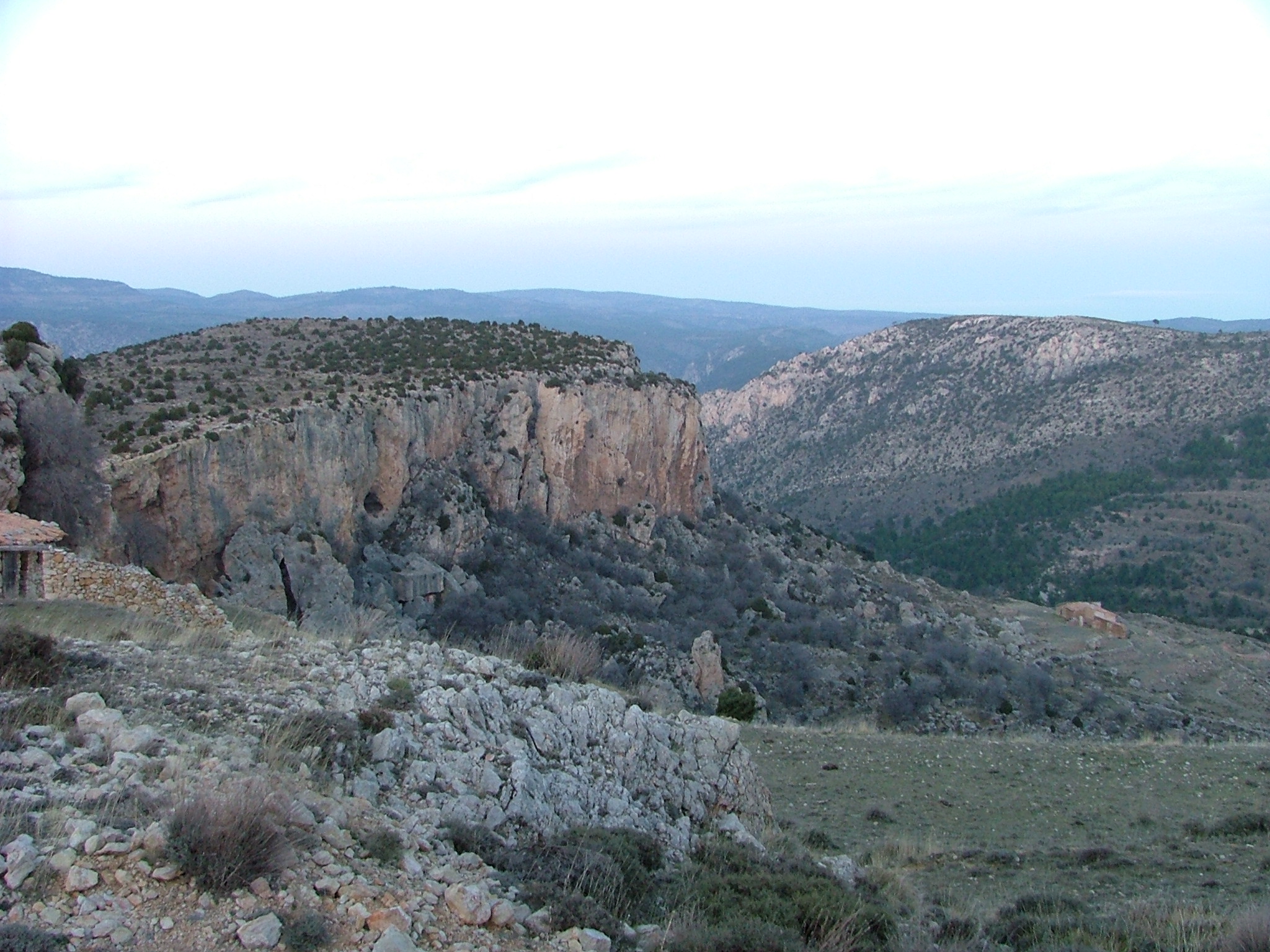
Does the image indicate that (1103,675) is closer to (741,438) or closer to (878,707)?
(878,707)

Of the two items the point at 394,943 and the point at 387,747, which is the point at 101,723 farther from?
the point at 394,943

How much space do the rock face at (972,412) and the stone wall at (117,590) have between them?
57339 mm

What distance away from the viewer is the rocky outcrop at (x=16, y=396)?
1201 centimetres

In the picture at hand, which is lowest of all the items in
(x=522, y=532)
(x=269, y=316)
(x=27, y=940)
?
(x=522, y=532)

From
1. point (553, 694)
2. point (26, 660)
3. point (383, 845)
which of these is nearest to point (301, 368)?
point (553, 694)

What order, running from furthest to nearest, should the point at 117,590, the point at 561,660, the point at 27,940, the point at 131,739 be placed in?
the point at 117,590 < the point at 561,660 < the point at 131,739 < the point at 27,940

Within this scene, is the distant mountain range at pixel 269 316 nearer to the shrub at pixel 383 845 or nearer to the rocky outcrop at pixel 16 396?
the rocky outcrop at pixel 16 396

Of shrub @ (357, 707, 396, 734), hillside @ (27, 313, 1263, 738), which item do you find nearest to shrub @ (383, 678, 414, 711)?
shrub @ (357, 707, 396, 734)

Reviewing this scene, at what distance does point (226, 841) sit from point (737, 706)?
16068 millimetres

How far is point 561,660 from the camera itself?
926cm

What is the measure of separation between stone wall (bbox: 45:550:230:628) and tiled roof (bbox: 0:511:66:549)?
0.32 metres

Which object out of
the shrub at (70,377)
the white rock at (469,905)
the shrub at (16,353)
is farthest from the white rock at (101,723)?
the shrub at (70,377)

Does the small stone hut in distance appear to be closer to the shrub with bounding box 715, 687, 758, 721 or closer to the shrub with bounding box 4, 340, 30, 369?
the shrub with bounding box 4, 340, 30, 369

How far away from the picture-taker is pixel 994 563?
53562 mm
